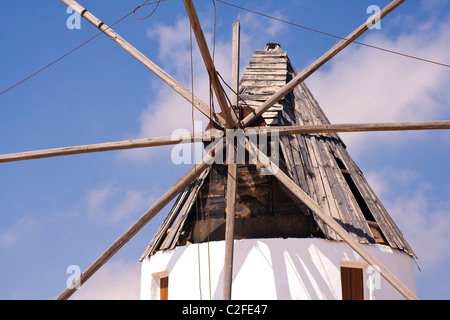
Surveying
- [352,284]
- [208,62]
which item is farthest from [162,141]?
[352,284]

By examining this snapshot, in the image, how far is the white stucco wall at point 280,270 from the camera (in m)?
9.53

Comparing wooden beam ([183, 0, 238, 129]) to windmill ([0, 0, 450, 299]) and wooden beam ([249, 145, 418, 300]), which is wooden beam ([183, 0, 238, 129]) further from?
wooden beam ([249, 145, 418, 300])

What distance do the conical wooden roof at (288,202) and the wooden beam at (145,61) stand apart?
Answer: 4.39ft

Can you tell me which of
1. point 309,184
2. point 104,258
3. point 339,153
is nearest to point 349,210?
point 309,184

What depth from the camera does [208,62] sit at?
7758 millimetres

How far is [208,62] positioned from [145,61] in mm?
2523

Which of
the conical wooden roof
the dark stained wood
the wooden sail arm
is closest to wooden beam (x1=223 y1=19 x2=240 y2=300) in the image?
the wooden sail arm

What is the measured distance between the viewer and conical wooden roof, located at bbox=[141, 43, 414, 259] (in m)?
10.2

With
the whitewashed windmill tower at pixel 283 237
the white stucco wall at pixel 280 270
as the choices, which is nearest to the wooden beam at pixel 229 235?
the whitewashed windmill tower at pixel 283 237

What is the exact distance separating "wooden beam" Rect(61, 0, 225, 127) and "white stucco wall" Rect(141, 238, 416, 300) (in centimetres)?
221

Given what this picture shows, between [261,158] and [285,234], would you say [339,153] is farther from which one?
[261,158]

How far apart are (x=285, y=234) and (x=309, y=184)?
1.15 meters
